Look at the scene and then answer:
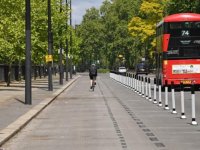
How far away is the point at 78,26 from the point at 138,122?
5546 inches

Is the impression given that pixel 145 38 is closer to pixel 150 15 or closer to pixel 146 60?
pixel 150 15

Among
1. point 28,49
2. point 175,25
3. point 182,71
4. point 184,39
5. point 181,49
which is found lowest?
point 182,71

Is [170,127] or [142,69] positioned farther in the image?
[142,69]

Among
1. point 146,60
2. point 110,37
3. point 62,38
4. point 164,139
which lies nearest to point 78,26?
point 110,37

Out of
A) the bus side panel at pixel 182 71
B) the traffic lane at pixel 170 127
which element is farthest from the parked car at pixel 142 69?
the traffic lane at pixel 170 127

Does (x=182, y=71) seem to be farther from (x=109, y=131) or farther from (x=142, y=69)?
(x=142, y=69)

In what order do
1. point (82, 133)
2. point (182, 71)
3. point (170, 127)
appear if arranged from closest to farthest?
1. point (82, 133)
2. point (170, 127)
3. point (182, 71)

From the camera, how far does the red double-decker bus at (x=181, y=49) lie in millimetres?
36219

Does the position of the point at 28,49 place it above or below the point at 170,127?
above

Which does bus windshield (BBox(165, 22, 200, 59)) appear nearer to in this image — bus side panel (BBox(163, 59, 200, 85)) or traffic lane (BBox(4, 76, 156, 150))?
bus side panel (BBox(163, 59, 200, 85))

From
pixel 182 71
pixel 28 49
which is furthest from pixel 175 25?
pixel 28 49

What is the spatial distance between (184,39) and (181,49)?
0.62 metres

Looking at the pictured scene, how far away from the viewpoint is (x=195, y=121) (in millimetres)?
17328

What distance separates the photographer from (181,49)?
36.4 meters
